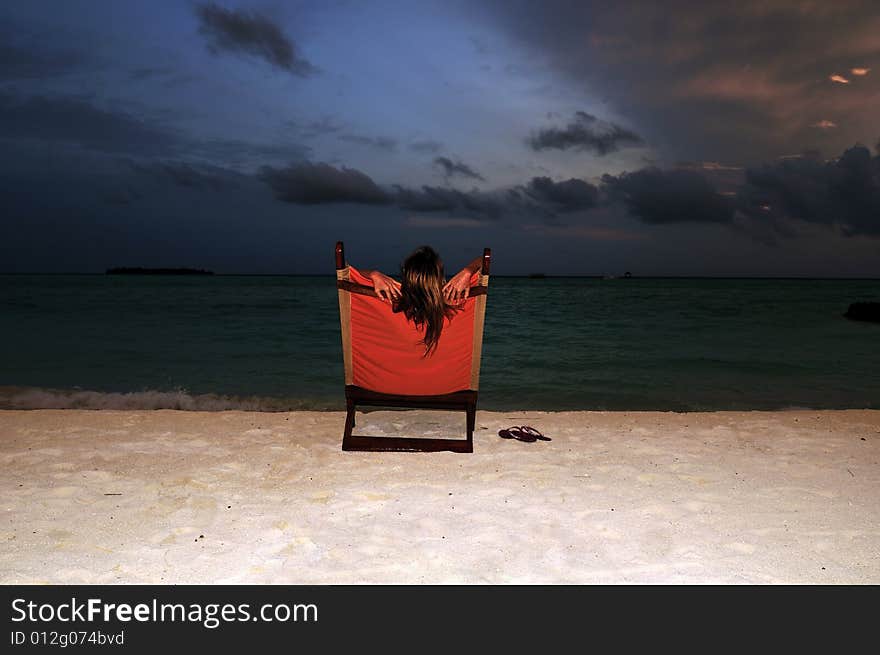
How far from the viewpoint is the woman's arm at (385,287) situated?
4180 millimetres

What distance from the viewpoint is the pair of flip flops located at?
4519mm

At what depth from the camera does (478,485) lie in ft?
Answer: 11.5

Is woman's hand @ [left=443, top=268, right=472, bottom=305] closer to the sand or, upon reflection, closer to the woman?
the woman

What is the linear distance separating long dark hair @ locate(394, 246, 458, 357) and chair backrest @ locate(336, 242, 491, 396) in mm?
57

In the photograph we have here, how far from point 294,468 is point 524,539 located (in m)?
1.67

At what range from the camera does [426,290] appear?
4.11m

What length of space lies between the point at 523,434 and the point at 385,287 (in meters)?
1.50

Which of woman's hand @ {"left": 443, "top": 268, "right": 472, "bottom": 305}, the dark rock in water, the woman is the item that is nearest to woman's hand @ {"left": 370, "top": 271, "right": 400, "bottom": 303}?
the woman

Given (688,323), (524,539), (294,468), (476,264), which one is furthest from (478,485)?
(688,323)

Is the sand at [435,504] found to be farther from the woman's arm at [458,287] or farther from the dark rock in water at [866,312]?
the dark rock in water at [866,312]

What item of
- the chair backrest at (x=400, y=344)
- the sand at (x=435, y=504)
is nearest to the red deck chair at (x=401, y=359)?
the chair backrest at (x=400, y=344)

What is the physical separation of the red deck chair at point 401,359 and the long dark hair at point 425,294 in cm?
6
